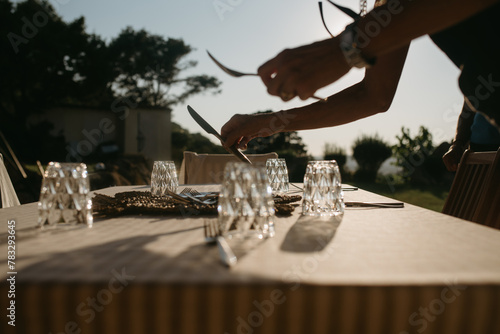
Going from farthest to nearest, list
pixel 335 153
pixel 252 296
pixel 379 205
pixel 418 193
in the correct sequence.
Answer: pixel 335 153, pixel 418 193, pixel 379 205, pixel 252 296

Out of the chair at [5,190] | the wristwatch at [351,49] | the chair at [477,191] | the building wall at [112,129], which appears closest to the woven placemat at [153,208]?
the wristwatch at [351,49]

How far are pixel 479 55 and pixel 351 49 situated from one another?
44cm

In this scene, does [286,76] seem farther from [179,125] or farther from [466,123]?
[179,125]

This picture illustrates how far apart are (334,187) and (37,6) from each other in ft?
57.5

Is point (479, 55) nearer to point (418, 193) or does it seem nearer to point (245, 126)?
point (245, 126)

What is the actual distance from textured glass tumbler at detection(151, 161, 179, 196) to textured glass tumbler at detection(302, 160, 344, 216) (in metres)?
0.60

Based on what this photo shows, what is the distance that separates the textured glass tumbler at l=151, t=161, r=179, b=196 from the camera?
1347 mm

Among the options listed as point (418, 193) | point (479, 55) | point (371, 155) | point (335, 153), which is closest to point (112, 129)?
point (335, 153)

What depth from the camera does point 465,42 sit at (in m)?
0.94

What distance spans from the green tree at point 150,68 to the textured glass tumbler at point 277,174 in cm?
1864

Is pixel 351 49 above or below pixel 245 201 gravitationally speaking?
above

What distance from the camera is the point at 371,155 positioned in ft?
32.9

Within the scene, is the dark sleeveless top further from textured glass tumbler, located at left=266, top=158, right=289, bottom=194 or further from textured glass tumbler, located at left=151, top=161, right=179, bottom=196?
textured glass tumbler, located at left=151, top=161, right=179, bottom=196

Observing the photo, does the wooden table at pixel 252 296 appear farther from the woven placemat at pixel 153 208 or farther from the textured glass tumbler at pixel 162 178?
the textured glass tumbler at pixel 162 178
